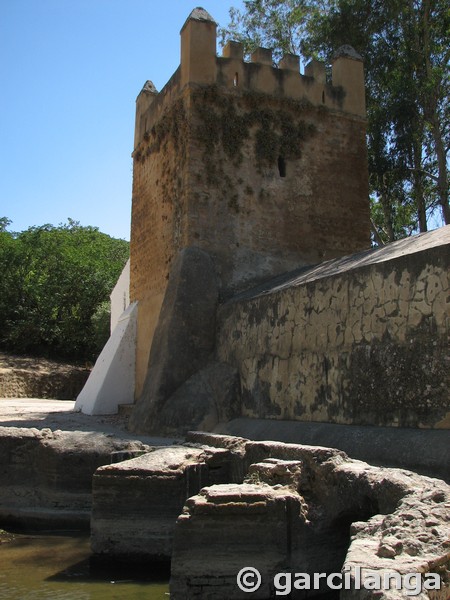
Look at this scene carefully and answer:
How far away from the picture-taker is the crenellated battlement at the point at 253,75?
11.9m

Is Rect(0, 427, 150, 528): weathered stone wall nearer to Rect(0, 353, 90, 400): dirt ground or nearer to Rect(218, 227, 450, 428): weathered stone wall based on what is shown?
Rect(218, 227, 450, 428): weathered stone wall

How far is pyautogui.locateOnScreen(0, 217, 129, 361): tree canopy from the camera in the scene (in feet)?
84.1

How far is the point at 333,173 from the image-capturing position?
12930 millimetres

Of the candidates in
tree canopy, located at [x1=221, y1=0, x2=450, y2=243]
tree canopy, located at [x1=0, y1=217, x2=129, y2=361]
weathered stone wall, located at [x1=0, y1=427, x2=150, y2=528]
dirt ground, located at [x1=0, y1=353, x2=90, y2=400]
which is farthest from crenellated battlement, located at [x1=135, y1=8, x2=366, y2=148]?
tree canopy, located at [x1=0, y1=217, x2=129, y2=361]

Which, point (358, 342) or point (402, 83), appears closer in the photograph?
point (358, 342)

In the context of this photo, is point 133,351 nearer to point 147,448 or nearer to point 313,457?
point 147,448

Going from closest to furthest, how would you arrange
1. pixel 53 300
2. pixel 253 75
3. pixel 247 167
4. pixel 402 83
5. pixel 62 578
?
pixel 62 578 → pixel 247 167 → pixel 253 75 → pixel 402 83 → pixel 53 300

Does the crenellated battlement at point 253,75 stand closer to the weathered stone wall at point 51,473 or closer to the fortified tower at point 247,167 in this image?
the fortified tower at point 247,167

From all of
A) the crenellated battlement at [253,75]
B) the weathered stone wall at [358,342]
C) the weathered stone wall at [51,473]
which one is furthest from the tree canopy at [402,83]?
the weathered stone wall at [51,473]

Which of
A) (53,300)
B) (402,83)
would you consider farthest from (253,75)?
(53,300)

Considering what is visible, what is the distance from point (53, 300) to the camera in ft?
85.8

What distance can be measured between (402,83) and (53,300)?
16.3 metres

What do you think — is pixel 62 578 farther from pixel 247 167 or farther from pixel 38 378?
pixel 38 378

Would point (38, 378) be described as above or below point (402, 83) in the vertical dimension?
below
